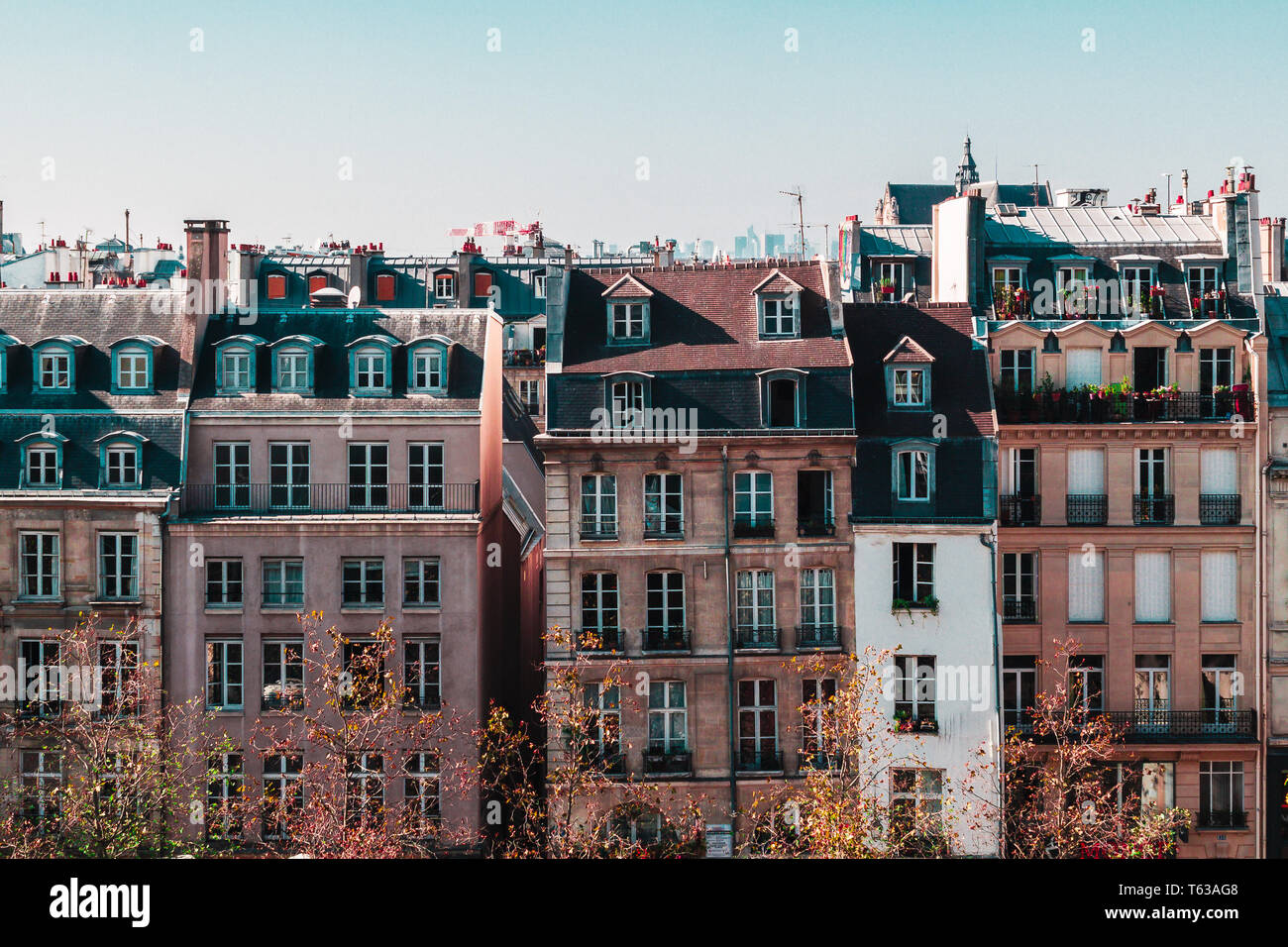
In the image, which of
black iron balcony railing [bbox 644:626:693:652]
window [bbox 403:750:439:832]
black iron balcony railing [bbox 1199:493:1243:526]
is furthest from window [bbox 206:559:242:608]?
black iron balcony railing [bbox 1199:493:1243:526]

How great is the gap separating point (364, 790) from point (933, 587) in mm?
15705

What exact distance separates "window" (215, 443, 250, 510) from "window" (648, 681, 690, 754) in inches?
492

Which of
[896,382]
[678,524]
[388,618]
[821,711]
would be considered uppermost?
[896,382]

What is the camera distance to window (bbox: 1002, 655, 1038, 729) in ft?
129

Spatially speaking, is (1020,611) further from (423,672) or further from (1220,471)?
(423,672)

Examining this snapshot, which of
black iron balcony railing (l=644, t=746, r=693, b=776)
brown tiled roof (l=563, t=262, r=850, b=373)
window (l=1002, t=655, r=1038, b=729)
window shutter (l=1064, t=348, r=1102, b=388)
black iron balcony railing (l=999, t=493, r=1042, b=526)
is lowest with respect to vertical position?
black iron balcony railing (l=644, t=746, r=693, b=776)

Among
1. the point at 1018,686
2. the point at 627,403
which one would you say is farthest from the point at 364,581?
Answer: the point at 1018,686

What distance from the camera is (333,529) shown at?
39.0 m

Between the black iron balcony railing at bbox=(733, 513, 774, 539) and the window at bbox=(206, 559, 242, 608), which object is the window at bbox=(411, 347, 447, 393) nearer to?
the window at bbox=(206, 559, 242, 608)

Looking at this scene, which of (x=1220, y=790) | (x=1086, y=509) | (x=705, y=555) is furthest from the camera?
(x=1086, y=509)
